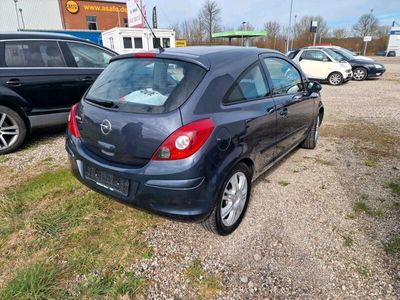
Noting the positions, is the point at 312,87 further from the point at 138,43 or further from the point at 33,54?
the point at 138,43

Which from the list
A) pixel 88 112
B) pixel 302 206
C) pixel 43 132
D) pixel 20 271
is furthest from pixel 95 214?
pixel 43 132

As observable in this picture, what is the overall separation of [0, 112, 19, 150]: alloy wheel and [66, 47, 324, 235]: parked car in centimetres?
221

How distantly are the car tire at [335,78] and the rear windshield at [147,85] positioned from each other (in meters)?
12.2

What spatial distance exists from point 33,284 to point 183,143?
1.44 metres

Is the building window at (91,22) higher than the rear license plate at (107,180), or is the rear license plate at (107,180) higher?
the building window at (91,22)

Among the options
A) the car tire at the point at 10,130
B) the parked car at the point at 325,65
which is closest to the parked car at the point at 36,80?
the car tire at the point at 10,130

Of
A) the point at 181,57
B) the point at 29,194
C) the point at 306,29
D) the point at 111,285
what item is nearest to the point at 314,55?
the point at 181,57

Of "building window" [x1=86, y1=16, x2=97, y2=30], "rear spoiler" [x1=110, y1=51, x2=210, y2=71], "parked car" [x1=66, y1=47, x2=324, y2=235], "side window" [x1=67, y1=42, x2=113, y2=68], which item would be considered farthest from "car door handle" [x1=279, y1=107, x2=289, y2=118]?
"building window" [x1=86, y1=16, x2=97, y2=30]

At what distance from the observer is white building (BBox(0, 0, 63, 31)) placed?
31.7 metres

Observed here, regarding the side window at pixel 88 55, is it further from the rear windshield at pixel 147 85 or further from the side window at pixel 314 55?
the side window at pixel 314 55

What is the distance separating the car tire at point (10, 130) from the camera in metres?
4.23

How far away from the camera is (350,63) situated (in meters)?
13.6

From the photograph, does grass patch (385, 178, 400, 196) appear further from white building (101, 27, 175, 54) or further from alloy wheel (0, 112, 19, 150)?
white building (101, 27, 175, 54)

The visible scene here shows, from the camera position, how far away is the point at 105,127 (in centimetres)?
229
